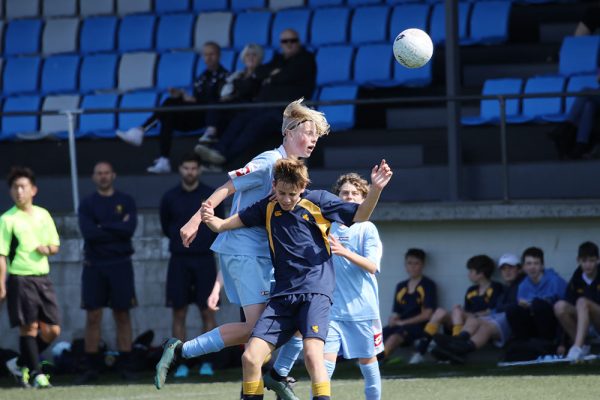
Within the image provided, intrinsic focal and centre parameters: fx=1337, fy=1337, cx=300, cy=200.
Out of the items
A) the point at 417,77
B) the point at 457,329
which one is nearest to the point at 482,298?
the point at 457,329

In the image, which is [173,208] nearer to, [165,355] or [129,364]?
Result: [129,364]

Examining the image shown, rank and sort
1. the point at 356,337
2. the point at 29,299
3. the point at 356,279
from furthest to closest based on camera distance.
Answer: the point at 29,299 < the point at 356,279 < the point at 356,337

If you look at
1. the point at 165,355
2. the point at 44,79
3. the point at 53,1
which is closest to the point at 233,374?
the point at 165,355

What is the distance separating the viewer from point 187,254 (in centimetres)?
1263

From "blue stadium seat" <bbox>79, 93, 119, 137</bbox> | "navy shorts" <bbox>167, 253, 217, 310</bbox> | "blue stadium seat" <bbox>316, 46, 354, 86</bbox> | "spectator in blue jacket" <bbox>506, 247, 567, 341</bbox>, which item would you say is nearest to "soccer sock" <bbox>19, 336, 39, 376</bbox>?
"navy shorts" <bbox>167, 253, 217, 310</bbox>

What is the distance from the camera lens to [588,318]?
1158cm

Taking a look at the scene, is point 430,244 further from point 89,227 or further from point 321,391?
point 321,391

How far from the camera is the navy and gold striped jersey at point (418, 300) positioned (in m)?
12.6

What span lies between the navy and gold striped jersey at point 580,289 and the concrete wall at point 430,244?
0.56 meters

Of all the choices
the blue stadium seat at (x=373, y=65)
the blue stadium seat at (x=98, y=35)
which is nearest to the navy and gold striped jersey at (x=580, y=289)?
the blue stadium seat at (x=373, y=65)

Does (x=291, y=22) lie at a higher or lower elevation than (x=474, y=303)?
higher

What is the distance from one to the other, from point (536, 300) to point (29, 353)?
14.8 feet

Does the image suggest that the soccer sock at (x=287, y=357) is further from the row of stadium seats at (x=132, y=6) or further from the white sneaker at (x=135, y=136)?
the row of stadium seats at (x=132, y=6)

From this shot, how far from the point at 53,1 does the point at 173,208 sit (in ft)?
23.3
